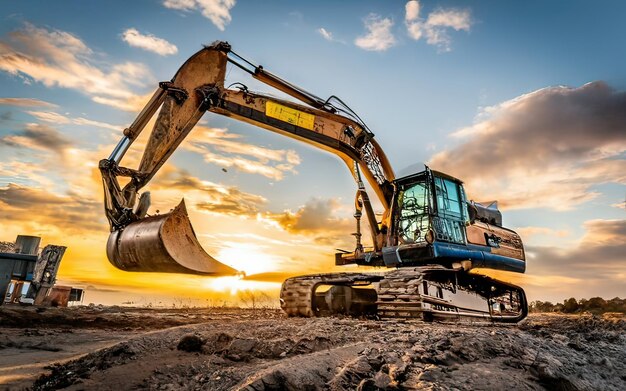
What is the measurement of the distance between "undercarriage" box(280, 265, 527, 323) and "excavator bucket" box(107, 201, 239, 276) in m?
2.66

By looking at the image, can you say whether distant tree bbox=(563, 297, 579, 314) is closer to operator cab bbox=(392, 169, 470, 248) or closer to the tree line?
the tree line

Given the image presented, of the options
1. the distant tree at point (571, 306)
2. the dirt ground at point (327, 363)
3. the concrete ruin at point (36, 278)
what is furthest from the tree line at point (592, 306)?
the concrete ruin at point (36, 278)

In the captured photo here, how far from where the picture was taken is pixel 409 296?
6793mm

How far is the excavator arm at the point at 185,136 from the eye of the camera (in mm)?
5934

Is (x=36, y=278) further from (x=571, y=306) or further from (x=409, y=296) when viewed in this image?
(x=571, y=306)

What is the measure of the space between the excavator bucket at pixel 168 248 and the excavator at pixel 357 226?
2 cm

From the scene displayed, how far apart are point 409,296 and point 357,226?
10.1 ft

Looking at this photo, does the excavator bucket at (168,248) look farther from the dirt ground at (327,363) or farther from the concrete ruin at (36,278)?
the concrete ruin at (36,278)

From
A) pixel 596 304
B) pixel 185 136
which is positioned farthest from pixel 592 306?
pixel 185 136

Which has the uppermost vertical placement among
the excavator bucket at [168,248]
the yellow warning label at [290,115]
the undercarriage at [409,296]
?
the yellow warning label at [290,115]

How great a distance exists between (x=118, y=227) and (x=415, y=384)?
5502mm

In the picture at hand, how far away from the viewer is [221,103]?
757cm

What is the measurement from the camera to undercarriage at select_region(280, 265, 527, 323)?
273 inches

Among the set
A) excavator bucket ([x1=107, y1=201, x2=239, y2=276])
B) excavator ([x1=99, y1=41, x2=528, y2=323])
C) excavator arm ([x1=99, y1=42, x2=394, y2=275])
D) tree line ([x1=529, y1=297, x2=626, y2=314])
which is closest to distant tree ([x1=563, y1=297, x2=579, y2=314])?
tree line ([x1=529, y1=297, x2=626, y2=314])
